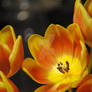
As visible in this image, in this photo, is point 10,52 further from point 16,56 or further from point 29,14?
point 29,14

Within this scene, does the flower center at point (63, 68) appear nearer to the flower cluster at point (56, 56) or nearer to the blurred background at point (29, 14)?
the flower cluster at point (56, 56)

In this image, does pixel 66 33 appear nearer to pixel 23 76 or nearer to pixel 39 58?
pixel 39 58

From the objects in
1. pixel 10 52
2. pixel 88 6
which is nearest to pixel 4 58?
pixel 10 52

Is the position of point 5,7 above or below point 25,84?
above

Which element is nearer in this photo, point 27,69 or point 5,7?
point 27,69

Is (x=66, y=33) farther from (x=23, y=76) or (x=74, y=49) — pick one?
(x=23, y=76)

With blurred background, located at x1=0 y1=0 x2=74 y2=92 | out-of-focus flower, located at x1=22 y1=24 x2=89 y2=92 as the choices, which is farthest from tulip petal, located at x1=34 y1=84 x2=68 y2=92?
blurred background, located at x1=0 y1=0 x2=74 y2=92

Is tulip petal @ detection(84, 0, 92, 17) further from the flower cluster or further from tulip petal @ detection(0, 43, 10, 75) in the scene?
tulip petal @ detection(0, 43, 10, 75)

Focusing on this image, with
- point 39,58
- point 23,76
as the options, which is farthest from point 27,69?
point 23,76
